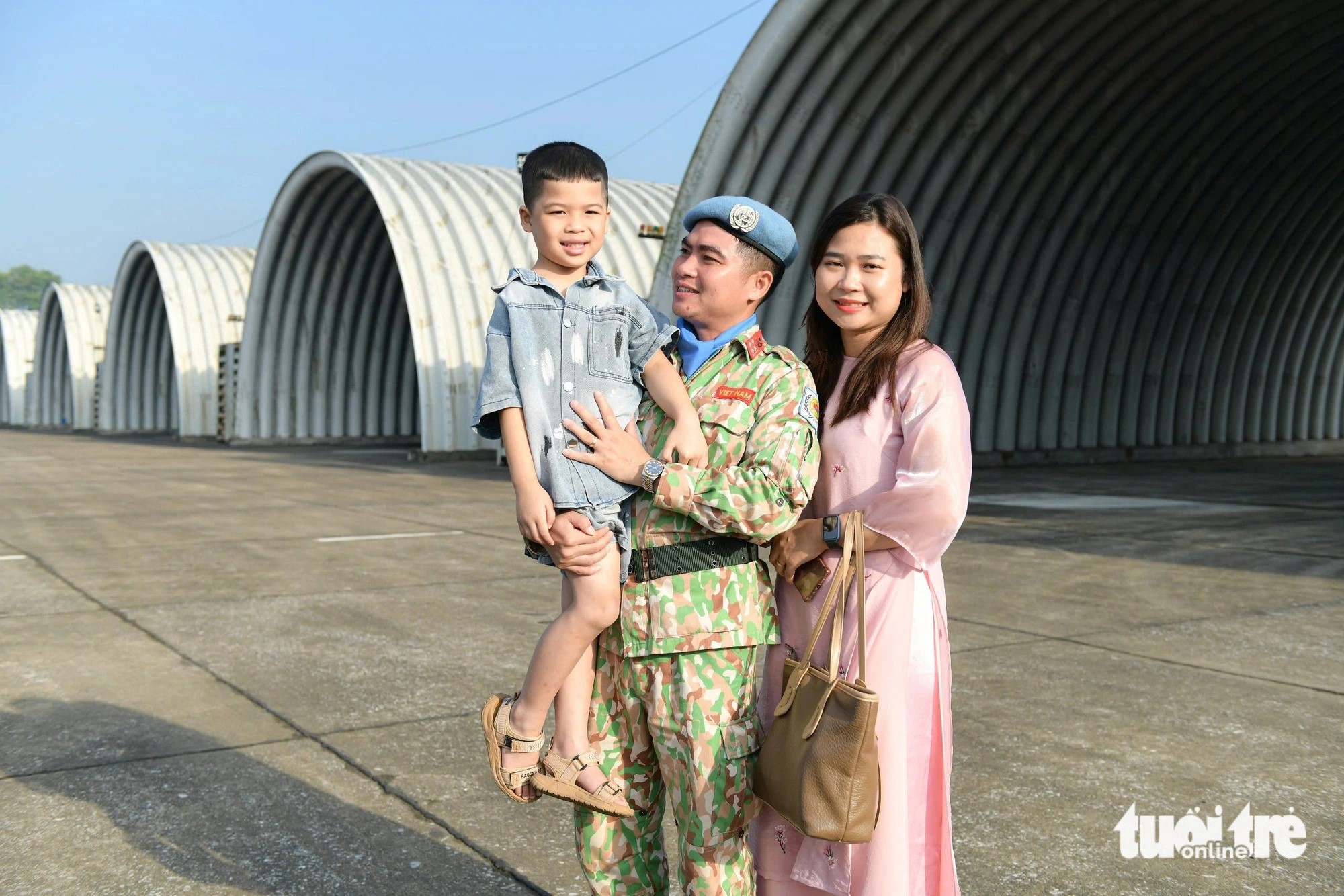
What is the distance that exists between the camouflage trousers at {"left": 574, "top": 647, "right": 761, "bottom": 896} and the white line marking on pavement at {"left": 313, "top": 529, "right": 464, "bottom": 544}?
27.0 feet

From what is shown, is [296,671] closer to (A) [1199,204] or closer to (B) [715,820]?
(B) [715,820]

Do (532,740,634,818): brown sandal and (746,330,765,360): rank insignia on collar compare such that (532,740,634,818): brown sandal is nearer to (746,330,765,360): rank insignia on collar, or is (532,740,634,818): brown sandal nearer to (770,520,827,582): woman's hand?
(770,520,827,582): woman's hand

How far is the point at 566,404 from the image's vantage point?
260 cm

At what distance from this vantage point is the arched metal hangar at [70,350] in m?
45.7

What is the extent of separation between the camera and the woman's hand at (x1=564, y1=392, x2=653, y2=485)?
255 cm

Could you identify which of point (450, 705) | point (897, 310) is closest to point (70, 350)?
point (450, 705)

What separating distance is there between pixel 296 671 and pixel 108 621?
1.90 m

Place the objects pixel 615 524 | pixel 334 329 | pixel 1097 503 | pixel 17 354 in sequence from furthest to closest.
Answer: pixel 17 354 → pixel 334 329 → pixel 1097 503 → pixel 615 524

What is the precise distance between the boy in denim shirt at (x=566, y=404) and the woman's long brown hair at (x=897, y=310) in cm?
37

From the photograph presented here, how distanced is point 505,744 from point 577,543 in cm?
56

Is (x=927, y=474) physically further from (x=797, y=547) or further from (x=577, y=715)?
(x=577, y=715)

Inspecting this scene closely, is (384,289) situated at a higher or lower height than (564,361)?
higher

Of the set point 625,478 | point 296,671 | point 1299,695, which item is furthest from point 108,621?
point 1299,695

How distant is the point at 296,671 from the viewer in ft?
18.8
